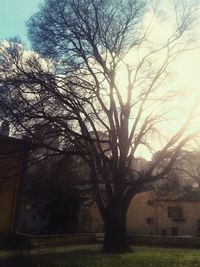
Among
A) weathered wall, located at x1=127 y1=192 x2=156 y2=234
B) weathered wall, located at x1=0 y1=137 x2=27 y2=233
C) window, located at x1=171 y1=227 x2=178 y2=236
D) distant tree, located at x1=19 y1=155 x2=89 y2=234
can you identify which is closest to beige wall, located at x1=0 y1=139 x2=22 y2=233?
weathered wall, located at x1=0 y1=137 x2=27 y2=233

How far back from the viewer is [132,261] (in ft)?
46.8

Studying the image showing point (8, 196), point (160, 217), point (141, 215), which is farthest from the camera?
point (141, 215)

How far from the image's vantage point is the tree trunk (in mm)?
18875

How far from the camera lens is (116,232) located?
19062 mm

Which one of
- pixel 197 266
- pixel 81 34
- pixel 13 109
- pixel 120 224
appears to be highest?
pixel 81 34

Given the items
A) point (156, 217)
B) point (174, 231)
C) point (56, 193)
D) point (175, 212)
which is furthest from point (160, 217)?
point (56, 193)

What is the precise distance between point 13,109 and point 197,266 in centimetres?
943

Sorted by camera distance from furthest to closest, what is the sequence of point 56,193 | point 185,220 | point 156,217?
1. point 156,217
2. point 185,220
3. point 56,193

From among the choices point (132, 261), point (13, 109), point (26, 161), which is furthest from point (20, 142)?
point (132, 261)

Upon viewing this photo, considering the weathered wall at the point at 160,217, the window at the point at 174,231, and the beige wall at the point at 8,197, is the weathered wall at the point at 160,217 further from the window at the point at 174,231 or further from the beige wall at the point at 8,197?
the beige wall at the point at 8,197

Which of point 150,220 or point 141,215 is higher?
point 141,215

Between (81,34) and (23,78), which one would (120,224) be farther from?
(81,34)

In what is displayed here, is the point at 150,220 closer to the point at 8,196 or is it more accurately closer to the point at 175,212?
the point at 175,212

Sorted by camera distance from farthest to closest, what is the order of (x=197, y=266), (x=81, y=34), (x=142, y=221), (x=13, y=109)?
(x=142, y=221) < (x=81, y=34) < (x=13, y=109) < (x=197, y=266)
